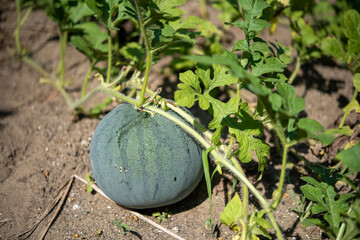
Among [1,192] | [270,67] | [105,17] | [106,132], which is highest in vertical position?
[270,67]

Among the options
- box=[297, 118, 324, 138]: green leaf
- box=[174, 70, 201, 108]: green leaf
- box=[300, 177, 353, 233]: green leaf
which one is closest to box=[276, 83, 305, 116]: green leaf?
box=[297, 118, 324, 138]: green leaf

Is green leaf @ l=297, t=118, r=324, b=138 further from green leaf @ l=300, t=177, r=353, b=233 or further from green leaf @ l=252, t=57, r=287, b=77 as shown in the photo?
green leaf @ l=300, t=177, r=353, b=233

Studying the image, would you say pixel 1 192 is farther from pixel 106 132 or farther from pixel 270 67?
pixel 270 67

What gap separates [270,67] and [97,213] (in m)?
1.62

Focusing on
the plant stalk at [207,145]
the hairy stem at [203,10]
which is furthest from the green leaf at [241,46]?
the hairy stem at [203,10]

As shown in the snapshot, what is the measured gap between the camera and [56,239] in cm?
240

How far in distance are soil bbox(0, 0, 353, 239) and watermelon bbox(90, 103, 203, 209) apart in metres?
0.30

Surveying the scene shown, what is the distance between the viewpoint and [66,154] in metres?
3.06

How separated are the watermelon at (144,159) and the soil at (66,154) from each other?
30 centimetres

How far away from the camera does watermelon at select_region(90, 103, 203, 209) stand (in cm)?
225

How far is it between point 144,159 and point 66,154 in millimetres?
1127

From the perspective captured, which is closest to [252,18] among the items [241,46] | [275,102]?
[241,46]

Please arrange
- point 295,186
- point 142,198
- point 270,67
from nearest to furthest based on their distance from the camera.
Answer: point 270,67, point 142,198, point 295,186

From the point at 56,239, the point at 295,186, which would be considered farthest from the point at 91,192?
the point at 295,186
